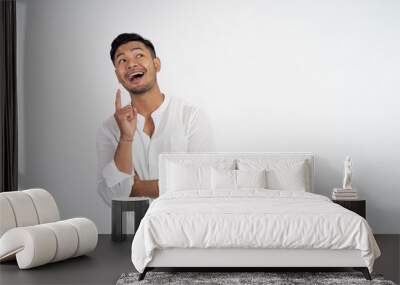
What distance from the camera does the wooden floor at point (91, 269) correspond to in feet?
16.7

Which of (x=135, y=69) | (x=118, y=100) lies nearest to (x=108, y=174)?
(x=118, y=100)

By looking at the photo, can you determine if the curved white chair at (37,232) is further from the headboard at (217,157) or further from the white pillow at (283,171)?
the white pillow at (283,171)

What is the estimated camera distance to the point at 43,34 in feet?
25.0

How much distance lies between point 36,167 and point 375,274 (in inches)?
Answer: 165

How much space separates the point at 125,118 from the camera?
7.59 m

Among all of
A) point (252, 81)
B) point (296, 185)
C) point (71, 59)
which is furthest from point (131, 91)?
point (296, 185)

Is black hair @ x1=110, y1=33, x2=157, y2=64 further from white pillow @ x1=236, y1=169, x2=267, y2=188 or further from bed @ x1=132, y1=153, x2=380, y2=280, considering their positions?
bed @ x1=132, y1=153, x2=380, y2=280

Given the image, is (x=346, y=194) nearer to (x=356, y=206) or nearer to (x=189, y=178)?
(x=356, y=206)

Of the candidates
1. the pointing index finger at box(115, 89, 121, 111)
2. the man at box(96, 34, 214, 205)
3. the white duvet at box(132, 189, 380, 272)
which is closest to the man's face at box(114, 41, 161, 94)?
the man at box(96, 34, 214, 205)

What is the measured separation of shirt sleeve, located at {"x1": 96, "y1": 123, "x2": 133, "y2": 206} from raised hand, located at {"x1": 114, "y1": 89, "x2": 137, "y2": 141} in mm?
177

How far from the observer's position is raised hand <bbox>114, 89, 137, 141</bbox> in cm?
757

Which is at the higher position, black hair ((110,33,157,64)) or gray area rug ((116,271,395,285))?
black hair ((110,33,157,64))

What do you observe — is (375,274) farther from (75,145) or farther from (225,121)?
(75,145)

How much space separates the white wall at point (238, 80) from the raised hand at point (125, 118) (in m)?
0.10
